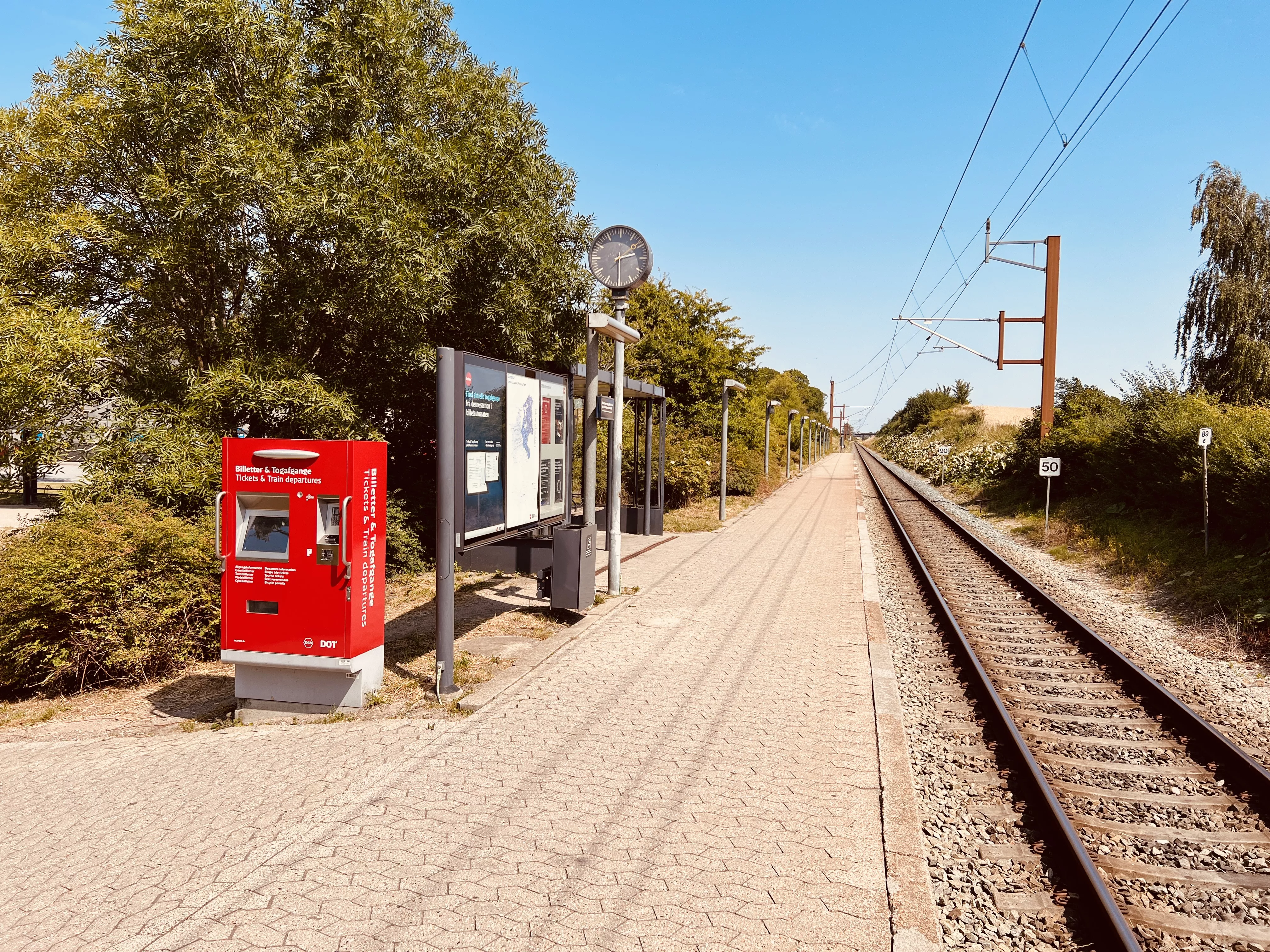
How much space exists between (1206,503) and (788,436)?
31.3 metres

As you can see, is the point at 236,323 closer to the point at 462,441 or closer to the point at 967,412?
the point at 462,441

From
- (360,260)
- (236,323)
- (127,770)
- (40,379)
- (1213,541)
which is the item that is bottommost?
(127,770)

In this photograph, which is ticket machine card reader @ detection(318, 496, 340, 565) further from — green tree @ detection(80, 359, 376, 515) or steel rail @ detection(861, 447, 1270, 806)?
steel rail @ detection(861, 447, 1270, 806)

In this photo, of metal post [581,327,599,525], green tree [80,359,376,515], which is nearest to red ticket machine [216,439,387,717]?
green tree [80,359,376,515]

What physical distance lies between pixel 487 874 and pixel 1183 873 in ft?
11.6

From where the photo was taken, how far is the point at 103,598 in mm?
7383

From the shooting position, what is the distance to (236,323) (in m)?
10.8

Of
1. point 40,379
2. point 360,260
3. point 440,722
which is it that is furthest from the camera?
point 360,260

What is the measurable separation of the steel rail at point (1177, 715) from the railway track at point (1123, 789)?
1 centimetres

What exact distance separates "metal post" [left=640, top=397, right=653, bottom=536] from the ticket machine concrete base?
32.7 feet

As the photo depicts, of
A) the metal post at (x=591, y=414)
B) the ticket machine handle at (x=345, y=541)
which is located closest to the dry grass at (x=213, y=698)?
the ticket machine handle at (x=345, y=541)

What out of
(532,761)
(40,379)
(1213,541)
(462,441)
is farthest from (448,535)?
(1213,541)

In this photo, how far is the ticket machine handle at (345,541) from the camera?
5719mm

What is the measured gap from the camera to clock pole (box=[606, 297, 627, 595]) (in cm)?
1034
